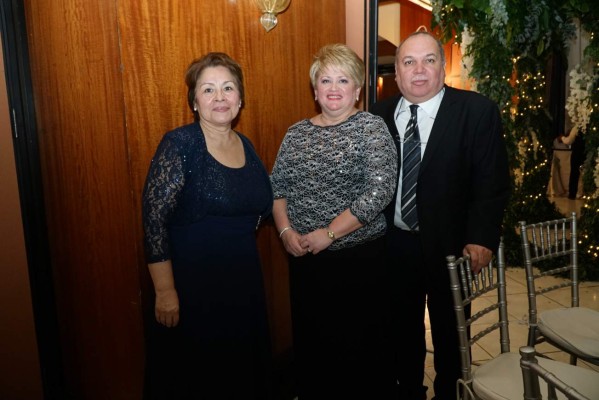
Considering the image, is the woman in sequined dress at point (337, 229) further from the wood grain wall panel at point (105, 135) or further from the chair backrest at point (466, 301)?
the wood grain wall panel at point (105, 135)

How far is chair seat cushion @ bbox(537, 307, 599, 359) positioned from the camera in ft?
6.27

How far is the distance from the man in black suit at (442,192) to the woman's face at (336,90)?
1.21ft

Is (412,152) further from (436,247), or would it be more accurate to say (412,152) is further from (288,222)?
(288,222)

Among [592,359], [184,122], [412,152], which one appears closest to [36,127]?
[184,122]

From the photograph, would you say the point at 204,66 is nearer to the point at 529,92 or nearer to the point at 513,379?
the point at 513,379

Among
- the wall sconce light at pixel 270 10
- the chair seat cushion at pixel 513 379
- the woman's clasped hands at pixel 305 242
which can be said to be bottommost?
the chair seat cushion at pixel 513 379

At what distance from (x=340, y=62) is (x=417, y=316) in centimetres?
124

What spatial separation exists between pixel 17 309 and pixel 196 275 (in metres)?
0.78

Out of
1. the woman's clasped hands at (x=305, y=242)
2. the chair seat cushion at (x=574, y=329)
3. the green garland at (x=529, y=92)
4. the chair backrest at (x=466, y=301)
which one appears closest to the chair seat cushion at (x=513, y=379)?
the chair backrest at (x=466, y=301)

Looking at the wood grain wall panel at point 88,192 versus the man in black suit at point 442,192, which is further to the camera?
the man in black suit at point 442,192

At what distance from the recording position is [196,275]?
176 cm

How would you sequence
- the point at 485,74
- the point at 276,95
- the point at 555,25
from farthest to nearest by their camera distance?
the point at 485,74
the point at 555,25
the point at 276,95

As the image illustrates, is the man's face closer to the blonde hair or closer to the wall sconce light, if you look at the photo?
the blonde hair

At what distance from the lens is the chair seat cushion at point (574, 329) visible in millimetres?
1911
